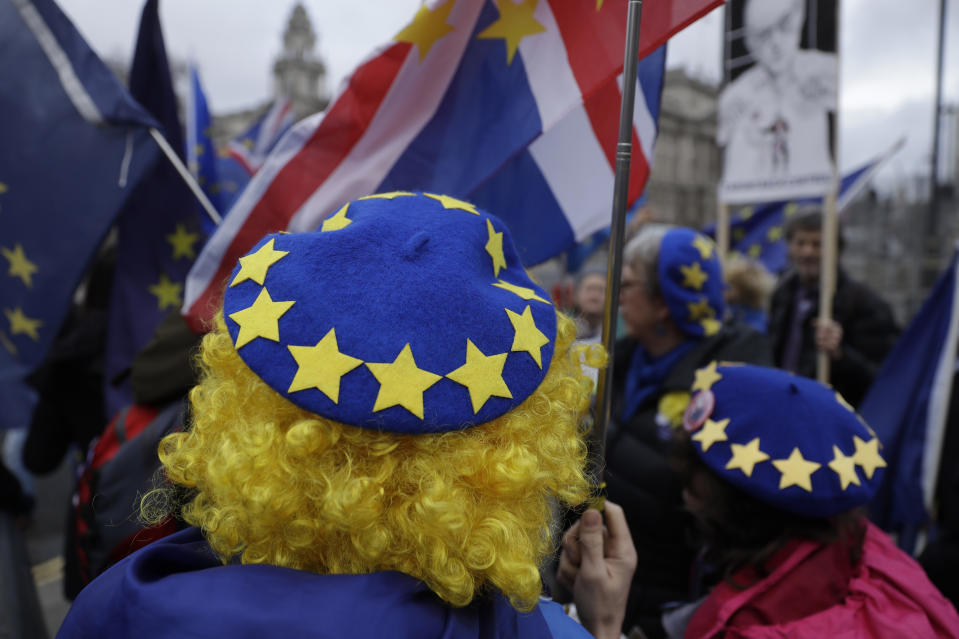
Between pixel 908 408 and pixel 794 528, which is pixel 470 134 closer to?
pixel 794 528

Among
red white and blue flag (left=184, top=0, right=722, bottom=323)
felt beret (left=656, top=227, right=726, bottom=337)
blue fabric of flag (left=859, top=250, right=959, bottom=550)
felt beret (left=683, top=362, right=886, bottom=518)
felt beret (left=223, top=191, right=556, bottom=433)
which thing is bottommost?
blue fabric of flag (left=859, top=250, right=959, bottom=550)

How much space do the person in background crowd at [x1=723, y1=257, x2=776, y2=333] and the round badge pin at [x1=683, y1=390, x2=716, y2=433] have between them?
3.29 m

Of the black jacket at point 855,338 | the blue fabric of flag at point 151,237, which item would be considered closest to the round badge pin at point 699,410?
the blue fabric of flag at point 151,237

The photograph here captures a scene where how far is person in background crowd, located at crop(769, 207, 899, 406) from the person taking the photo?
3.69 metres

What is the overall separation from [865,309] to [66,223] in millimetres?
4241

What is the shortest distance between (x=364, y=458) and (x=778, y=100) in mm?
3470

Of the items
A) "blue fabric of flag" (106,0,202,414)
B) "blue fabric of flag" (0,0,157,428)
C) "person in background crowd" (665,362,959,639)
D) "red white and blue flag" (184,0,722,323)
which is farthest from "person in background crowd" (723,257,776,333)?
"blue fabric of flag" (0,0,157,428)

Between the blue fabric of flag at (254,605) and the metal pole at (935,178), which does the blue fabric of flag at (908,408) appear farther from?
the metal pole at (935,178)

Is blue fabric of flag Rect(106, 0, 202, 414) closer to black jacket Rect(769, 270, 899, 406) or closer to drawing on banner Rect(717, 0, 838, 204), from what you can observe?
drawing on banner Rect(717, 0, 838, 204)

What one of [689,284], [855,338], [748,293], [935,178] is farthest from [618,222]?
[935,178]

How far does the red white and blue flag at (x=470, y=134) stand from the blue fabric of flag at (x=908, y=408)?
1.72 metres

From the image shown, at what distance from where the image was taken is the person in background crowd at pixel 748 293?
484cm

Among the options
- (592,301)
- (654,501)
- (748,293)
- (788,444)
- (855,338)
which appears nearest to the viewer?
(788,444)

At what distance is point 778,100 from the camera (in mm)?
3520
